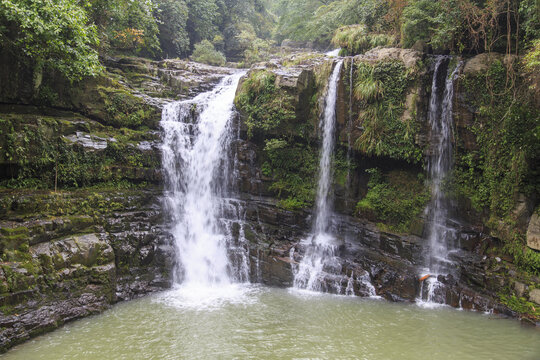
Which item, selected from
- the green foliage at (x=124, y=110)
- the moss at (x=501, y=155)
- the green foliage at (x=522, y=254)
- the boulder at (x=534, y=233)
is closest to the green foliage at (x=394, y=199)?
the moss at (x=501, y=155)

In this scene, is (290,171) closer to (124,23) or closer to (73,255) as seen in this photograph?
(73,255)

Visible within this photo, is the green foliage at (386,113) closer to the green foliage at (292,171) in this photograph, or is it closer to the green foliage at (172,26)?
the green foliage at (292,171)

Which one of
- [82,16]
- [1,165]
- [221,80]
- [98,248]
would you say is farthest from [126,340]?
[221,80]

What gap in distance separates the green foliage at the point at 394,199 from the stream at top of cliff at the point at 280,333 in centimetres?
316

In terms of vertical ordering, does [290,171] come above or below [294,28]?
below

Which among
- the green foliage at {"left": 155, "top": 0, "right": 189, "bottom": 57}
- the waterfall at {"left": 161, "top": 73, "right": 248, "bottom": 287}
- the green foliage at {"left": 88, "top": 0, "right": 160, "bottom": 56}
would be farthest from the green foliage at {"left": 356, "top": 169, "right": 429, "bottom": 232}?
the green foliage at {"left": 155, "top": 0, "right": 189, "bottom": 57}

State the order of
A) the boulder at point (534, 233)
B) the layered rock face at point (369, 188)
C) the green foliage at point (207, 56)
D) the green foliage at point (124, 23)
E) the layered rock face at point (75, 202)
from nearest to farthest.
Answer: the layered rock face at point (75, 202)
the boulder at point (534, 233)
the layered rock face at point (369, 188)
the green foliage at point (124, 23)
the green foliage at point (207, 56)

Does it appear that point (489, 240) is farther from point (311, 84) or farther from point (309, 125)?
point (311, 84)

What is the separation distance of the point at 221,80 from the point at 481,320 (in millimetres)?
15175

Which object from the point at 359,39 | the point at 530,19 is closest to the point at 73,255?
the point at 359,39

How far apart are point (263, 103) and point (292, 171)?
2.98 meters

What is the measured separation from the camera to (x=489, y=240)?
9297mm

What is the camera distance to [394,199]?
11.0m

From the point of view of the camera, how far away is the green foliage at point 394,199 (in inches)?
420
